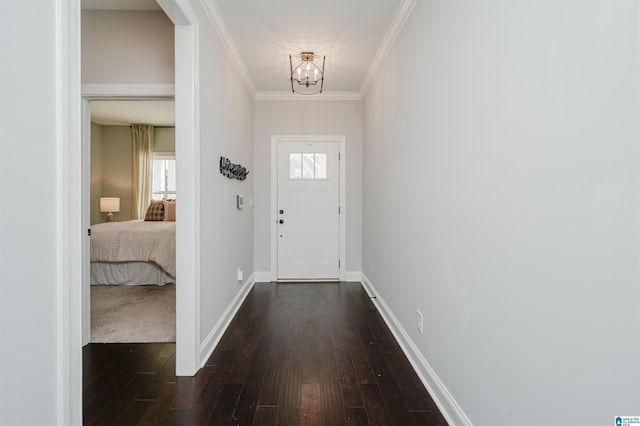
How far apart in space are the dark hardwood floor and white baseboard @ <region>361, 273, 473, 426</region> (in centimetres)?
4

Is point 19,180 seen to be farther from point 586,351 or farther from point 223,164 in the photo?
point 223,164

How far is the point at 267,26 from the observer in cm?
281

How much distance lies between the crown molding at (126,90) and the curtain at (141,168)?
4855 millimetres

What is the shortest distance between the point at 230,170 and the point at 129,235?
2.12 metres

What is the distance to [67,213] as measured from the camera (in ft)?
3.54

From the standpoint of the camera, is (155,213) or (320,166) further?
(155,213)

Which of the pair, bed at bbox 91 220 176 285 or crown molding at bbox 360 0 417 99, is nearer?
crown molding at bbox 360 0 417 99

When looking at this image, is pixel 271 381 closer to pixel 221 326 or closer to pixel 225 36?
pixel 221 326

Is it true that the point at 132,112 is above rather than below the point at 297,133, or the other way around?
above

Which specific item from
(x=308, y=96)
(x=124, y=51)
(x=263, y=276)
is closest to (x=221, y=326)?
(x=263, y=276)

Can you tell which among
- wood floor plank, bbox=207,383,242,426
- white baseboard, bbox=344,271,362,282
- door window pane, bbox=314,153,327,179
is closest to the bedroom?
wood floor plank, bbox=207,383,242,426

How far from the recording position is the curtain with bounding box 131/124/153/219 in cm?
697

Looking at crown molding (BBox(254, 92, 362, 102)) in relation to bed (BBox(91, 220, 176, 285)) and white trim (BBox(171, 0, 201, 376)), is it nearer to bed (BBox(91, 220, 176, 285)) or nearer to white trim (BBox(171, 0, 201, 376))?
bed (BBox(91, 220, 176, 285))

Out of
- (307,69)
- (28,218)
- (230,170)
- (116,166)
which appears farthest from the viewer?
(116,166)
